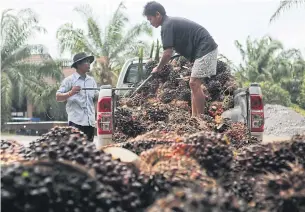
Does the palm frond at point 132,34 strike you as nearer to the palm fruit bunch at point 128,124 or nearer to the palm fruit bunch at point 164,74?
the palm fruit bunch at point 164,74

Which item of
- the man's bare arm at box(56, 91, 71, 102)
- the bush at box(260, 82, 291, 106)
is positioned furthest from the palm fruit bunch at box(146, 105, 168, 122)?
the bush at box(260, 82, 291, 106)

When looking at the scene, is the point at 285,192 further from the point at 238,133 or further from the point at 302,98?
the point at 302,98

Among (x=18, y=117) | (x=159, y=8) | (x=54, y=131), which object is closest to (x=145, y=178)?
(x=54, y=131)

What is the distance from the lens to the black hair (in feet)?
20.9

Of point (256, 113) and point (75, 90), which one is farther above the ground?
point (75, 90)

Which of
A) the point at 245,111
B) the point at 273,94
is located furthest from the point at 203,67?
the point at 273,94

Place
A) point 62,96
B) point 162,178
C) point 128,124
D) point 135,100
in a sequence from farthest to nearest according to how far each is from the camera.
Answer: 1. point 135,100
2. point 62,96
3. point 128,124
4. point 162,178

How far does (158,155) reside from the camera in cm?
205

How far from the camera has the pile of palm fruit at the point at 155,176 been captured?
1489mm

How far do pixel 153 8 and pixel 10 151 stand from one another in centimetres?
Answer: 436

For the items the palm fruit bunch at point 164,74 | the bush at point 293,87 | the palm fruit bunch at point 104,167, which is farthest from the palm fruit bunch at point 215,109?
the bush at point 293,87

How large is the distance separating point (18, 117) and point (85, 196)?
149 ft

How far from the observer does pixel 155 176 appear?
1910 millimetres

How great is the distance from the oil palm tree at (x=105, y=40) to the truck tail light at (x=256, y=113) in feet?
79.9
